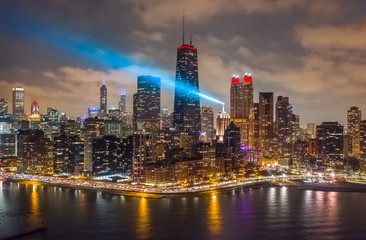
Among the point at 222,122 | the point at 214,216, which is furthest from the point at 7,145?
the point at 214,216

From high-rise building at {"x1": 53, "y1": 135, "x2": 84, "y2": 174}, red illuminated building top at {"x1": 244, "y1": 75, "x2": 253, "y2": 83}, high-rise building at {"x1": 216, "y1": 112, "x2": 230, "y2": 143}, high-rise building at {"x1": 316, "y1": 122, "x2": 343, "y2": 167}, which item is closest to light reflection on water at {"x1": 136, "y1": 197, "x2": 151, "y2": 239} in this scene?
high-rise building at {"x1": 53, "y1": 135, "x2": 84, "y2": 174}

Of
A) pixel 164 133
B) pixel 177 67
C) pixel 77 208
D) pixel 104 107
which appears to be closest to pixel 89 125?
pixel 164 133

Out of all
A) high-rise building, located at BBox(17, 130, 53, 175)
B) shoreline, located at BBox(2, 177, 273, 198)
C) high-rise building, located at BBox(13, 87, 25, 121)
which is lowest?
shoreline, located at BBox(2, 177, 273, 198)

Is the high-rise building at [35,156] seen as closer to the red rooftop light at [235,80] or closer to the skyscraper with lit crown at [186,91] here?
the skyscraper with lit crown at [186,91]

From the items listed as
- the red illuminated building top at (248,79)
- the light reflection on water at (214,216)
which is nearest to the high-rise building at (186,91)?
the red illuminated building top at (248,79)

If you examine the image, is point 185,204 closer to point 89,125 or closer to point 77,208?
point 77,208

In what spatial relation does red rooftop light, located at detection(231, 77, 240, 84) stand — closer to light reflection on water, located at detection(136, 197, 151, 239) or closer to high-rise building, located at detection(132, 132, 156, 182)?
high-rise building, located at detection(132, 132, 156, 182)

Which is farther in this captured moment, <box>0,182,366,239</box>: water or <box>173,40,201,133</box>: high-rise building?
<box>173,40,201,133</box>: high-rise building
